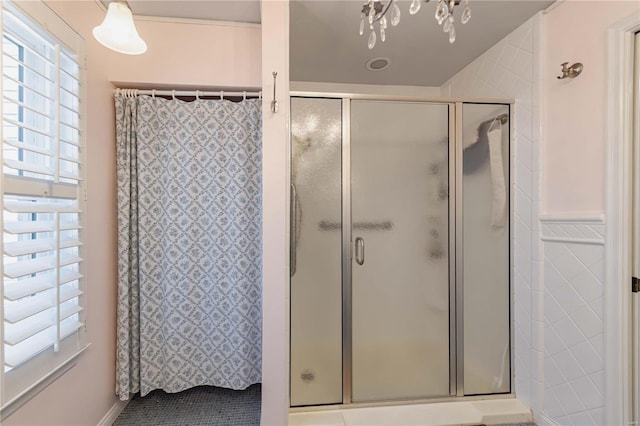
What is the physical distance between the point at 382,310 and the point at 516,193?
1.09 m

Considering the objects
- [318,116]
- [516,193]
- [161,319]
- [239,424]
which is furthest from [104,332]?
[516,193]

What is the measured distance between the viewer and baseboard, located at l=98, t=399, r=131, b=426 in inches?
66.3

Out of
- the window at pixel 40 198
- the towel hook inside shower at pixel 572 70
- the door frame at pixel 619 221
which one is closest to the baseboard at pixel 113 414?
the window at pixel 40 198

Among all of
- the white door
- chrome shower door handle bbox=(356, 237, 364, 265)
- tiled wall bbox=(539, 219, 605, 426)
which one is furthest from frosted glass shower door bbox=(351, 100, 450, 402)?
the white door

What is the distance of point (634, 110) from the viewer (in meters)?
1.32

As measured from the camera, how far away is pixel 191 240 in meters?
1.88

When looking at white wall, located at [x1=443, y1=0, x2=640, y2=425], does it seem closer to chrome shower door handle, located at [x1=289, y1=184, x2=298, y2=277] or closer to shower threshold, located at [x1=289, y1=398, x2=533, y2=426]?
shower threshold, located at [x1=289, y1=398, x2=533, y2=426]

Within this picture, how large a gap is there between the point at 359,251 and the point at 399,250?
263 mm

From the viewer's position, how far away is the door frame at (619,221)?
132 centimetres

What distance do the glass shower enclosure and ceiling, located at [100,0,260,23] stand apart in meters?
0.60

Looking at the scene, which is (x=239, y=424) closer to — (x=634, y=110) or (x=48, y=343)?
(x=48, y=343)

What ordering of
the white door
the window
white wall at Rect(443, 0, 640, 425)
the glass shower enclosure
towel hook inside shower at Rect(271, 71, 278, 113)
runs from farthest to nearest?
the glass shower enclosure < towel hook inside shower at Rect(271, 71, 278, 113) < white wall at Rect(443, 0, 640, 425) < the white door < the window

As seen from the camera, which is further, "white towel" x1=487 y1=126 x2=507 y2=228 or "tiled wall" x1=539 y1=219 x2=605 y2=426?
"white towel" x1=487 y1=126 x2=507 y2=228

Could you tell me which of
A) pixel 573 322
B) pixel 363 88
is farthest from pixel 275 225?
pixel 363 88
